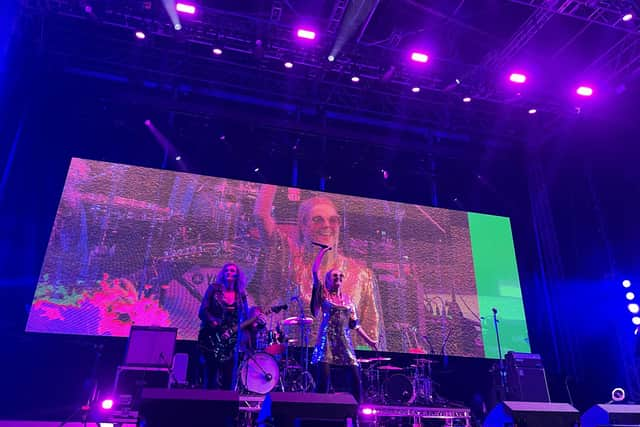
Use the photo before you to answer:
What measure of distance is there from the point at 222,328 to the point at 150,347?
1364mm

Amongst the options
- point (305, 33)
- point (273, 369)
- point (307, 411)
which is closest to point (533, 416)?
point (307, 411)

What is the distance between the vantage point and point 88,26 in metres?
7.32

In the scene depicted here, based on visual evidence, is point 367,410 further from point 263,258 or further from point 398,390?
point 263,258

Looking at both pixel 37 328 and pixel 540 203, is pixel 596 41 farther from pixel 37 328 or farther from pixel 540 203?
pixel 37 328

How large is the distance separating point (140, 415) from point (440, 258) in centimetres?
637

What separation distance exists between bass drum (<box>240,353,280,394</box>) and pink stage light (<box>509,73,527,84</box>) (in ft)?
18.5

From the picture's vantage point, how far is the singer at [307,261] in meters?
7.38

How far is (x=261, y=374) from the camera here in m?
5.68

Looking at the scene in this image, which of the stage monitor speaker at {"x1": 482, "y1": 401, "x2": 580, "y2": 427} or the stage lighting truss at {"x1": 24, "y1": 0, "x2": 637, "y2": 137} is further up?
the stage lighting truss at {"x1": 24, "y1": 0, "x2": 637, "y2": 137}

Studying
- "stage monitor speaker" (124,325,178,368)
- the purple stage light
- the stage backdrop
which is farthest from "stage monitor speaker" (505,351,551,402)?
"stage monitor speaker" (124,325,178,368)

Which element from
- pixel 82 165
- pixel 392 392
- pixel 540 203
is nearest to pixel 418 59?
pixel 540 203

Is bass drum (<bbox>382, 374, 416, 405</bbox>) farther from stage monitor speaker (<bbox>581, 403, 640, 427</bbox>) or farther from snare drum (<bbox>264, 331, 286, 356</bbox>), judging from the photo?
stage monitor speaker (<bbox>581, 403, 640, 427</bbox>)

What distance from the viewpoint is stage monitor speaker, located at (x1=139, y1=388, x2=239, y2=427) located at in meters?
2.63

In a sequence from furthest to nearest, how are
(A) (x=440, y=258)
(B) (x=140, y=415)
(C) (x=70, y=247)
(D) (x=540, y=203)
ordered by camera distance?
(D) (x=540, y=203)
(A) (x=440, y=258)
(C) (x=70, y=247)
(B) (x=140, y=415)
